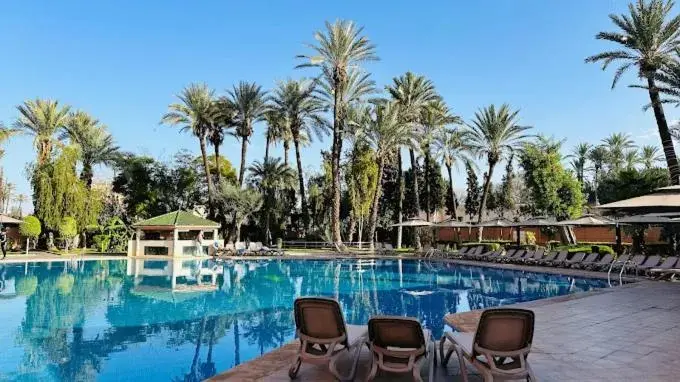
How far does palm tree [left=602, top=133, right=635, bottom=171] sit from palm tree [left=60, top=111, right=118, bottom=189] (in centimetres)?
5094

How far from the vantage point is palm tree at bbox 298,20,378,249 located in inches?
1154

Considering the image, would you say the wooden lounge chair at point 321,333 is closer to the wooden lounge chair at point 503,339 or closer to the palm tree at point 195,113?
the wooden lounge chair at point 503,339

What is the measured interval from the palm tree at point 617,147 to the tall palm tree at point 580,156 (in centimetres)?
205

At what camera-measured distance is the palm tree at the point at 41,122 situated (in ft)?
105

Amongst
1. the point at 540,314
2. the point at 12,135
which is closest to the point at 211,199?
the point at 12,135

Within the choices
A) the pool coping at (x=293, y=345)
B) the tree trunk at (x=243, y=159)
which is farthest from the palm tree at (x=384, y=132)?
the pool coping at (x=293, y=345)

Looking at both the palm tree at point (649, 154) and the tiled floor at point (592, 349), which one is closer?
the tiled floor at point (592, 349)

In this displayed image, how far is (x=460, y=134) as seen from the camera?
3434cm

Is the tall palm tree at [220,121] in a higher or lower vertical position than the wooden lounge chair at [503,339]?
higher

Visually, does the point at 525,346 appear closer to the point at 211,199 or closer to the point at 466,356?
the point at 466,356

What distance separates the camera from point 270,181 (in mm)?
36000

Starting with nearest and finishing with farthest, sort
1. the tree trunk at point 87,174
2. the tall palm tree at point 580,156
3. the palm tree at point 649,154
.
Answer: the tree trunk at point 87,174 → the palm tree at point 649,154 → the tall palm tree at point 580,156

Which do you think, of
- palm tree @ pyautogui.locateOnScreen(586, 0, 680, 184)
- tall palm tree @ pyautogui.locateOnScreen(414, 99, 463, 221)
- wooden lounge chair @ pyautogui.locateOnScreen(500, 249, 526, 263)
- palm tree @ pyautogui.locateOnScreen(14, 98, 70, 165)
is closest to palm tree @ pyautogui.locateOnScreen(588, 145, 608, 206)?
tall palm tree @ pyautogui.locateOnScreen(414, 99, 463, 221)

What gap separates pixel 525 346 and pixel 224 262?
76.0 ft
